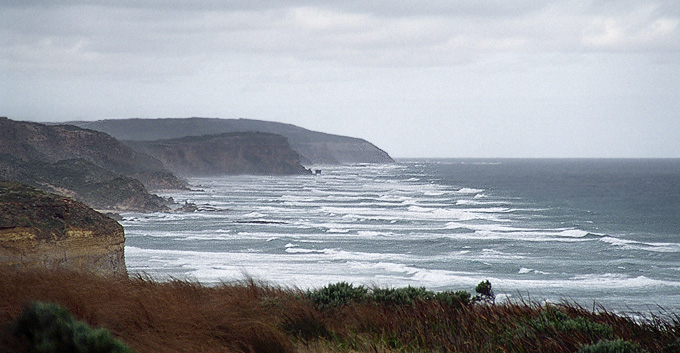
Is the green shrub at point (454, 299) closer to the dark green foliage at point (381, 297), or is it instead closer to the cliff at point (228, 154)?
the dark green foliage at point (381, 297)

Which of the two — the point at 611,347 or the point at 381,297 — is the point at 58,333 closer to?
the point at 611,347

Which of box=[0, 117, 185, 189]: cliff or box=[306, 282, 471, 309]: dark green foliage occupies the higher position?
box=[0, 117, 185, 189]: cliff

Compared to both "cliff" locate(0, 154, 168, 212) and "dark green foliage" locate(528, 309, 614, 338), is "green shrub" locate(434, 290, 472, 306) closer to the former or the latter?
"dark green foliage" locate(528, 309, 614, 338)

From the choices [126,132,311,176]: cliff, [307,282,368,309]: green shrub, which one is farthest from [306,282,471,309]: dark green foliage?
[126,132,311,176]: cliff

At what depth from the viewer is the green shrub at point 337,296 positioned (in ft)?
26.5

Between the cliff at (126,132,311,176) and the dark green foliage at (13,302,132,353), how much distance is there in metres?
132

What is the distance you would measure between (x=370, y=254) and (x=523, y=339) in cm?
3012

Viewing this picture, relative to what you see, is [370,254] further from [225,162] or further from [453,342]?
[225,162]

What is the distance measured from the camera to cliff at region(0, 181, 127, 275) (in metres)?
17.8

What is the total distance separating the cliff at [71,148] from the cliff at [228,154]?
132ft

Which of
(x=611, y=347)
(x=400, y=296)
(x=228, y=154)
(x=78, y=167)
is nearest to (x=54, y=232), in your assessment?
(x=400, y=296)

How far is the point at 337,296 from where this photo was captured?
27.0 ft

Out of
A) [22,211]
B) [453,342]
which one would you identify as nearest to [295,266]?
[22,211]

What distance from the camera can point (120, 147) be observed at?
92125mm
